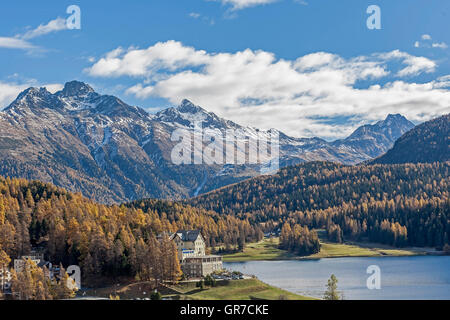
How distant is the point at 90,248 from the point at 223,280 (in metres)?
33.0

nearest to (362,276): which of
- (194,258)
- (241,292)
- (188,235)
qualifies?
(194,258)

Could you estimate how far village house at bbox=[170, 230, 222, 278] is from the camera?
A: 437 ft

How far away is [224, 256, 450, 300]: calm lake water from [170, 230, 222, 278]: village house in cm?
1437

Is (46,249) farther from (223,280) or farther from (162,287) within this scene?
(223,280)

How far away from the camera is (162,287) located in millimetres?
115062

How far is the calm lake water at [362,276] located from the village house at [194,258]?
566 inches

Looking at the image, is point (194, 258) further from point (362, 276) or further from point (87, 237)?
point (362, 276)

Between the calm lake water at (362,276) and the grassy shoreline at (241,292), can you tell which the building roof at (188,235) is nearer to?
the calm lake water at (362,276)

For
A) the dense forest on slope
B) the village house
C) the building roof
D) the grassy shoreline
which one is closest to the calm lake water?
the grassy shoreline

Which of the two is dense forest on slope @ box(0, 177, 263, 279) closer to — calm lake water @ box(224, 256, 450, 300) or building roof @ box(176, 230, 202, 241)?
building roof @ box(176, 230, 202, 241)

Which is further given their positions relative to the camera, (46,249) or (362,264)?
(362,264)

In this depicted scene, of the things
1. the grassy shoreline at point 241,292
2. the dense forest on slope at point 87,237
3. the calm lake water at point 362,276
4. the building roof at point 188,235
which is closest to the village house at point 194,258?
the building roof at point 188,235
